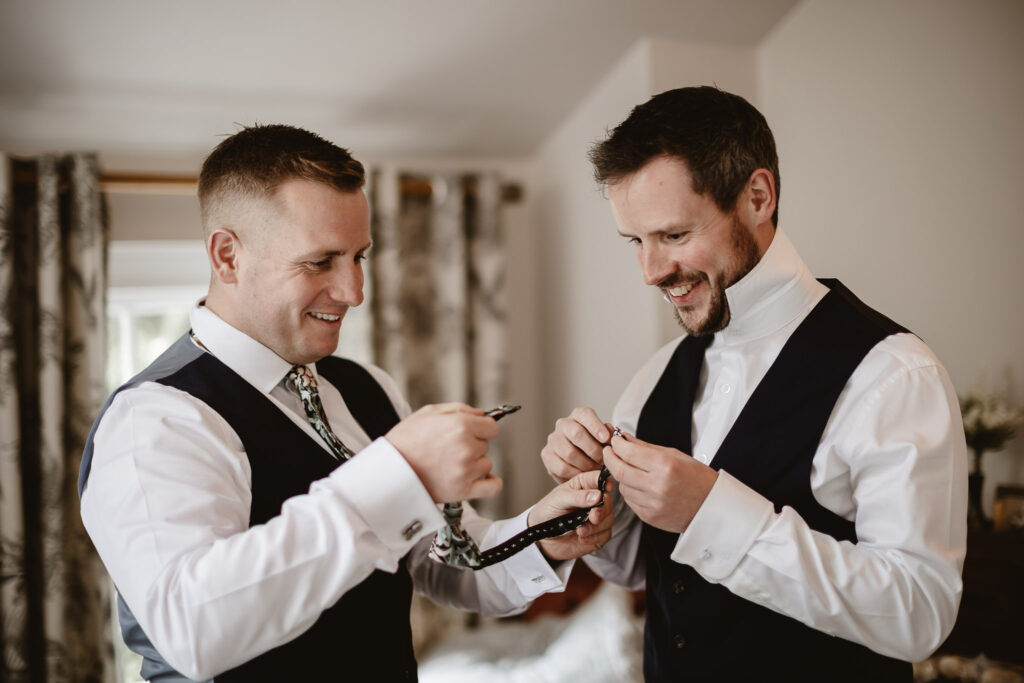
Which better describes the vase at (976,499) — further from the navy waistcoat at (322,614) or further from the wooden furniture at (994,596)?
the navy waistcoat at (322,614)

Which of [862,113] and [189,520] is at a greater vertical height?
[862,113]

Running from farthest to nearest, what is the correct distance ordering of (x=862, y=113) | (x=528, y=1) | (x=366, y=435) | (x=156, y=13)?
(x=528, y=1), (x=156, y=13), (x=862, y=113), (x=366, y=435)

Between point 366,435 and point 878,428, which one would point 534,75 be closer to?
point 366,435

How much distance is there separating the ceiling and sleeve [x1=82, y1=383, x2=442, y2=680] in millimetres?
1930

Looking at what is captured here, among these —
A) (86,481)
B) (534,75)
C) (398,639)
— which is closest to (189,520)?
(86,481)

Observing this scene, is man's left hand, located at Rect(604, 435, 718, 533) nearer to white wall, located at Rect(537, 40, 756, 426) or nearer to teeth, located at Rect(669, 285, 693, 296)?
teeth, located at Rect(669, 285, 693, 296)

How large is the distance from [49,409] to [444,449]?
265 centimetres

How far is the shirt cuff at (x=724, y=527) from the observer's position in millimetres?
1150

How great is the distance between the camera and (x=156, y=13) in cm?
236

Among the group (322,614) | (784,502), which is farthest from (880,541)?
(322,614)

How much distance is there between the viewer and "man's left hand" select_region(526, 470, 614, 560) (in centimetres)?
136

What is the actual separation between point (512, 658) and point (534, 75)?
2529mm

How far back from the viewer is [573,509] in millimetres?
1381

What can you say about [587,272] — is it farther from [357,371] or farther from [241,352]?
[241,352]
